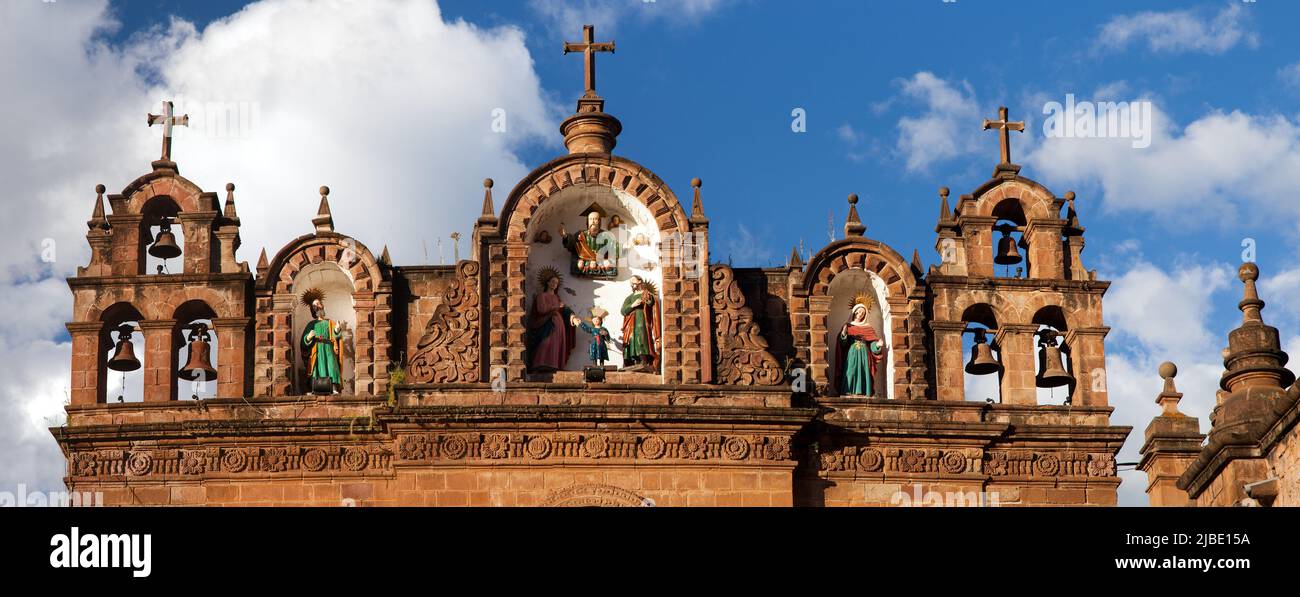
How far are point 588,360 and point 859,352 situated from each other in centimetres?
458

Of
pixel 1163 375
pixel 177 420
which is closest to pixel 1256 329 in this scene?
pixel 1163 375

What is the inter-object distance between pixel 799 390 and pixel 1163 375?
241 inches

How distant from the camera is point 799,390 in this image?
43.5 m

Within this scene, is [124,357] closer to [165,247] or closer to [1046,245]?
[165,247]

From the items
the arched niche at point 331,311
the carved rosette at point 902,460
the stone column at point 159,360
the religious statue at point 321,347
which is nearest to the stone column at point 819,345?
the carved rosette at point 902,460

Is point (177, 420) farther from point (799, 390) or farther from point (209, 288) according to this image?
point (799, 390)

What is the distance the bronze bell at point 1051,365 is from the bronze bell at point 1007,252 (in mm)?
1400

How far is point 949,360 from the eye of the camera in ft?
146

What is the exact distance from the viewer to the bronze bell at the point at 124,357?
4441 centimetres

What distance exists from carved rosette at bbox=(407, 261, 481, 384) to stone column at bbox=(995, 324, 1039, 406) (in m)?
9.01

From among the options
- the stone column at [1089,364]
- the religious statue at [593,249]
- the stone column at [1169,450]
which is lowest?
the stone column at [1169,450]

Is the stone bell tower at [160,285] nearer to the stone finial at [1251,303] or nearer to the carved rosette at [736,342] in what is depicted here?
the carved rosette at [736,342]

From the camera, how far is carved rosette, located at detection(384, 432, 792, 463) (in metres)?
42.2

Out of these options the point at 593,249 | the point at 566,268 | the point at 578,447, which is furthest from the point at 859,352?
the point at 578,447
